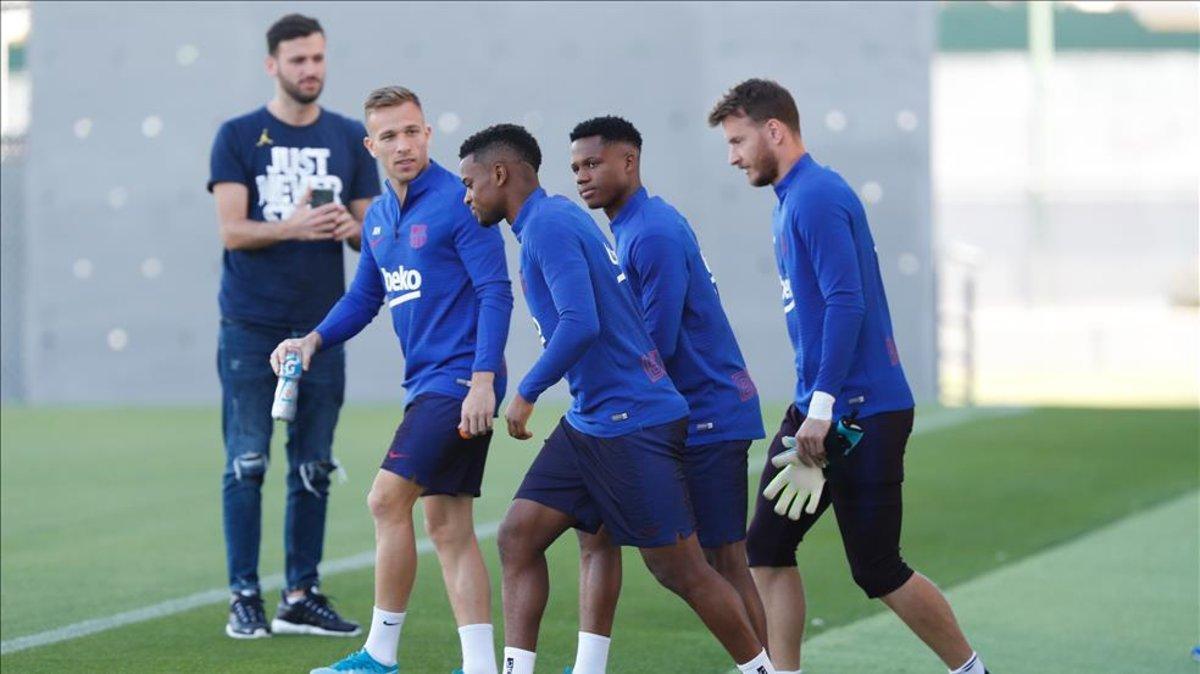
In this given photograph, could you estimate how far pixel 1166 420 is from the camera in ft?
57.3

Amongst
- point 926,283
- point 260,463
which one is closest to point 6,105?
point 926,283

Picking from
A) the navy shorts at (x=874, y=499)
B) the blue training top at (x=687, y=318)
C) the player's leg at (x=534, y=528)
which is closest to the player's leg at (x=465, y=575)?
the player's leg at (x=534, y=528)

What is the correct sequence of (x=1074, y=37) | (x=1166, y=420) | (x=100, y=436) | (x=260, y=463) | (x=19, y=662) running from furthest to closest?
1. (x=1074, y=37)
2. (x=1166, y=420)
3. (x=100, y=436)
4. (x=260, y=463)
5. (x=19, y=662)

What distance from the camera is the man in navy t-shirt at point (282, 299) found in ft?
24.1

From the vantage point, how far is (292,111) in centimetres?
753

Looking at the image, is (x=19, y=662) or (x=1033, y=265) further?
(x=1033, y=265)

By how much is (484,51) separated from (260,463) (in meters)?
13.4

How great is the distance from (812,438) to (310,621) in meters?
2.53

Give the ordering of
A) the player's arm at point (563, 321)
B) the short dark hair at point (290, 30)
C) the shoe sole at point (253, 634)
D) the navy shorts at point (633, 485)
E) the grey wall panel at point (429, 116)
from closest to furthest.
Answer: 1. the player's arm at point (563, 321)
2. the navy shorts at point (633, 485)
3. the shoe sole at point (253, 634)
4. the short dark hair at point (290, 30)
5. the grey wall panel at point (429, 116)

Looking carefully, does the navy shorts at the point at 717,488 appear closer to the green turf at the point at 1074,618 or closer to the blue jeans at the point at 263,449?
the green turf at the point at 1074,618

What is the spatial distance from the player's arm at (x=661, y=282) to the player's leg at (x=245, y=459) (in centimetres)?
212

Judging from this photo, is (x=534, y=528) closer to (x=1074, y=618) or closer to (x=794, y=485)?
(x=794, y=485)

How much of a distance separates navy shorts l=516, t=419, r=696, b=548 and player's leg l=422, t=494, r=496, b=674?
0.63 m

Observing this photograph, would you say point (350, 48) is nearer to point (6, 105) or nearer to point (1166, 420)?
point (6, 105)
